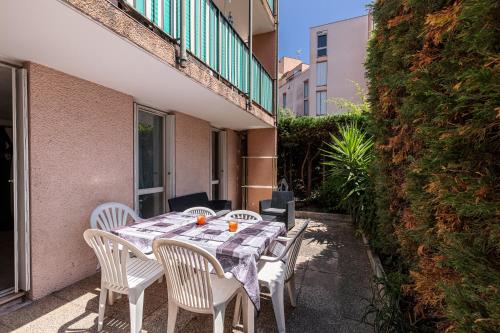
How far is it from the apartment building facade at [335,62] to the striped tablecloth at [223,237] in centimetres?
1627

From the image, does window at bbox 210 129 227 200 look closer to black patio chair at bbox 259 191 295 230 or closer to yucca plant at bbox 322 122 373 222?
black patio chair at bbox 259 191 295 230

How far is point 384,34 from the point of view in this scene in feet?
9.02

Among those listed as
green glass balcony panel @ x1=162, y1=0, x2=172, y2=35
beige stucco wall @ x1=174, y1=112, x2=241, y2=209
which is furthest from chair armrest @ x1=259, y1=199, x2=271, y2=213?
green glass balcony panel @ x1=162, y1=0, x2=172, y2=35

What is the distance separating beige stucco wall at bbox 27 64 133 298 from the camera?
109 inches

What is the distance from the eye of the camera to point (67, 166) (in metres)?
3.06

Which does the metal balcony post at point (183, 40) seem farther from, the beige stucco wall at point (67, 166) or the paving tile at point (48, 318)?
the paving tile at point (48, 318)

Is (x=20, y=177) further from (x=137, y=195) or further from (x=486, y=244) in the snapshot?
(x=486, y=244)

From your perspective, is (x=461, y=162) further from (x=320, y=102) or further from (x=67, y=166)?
(x=320, y=102)

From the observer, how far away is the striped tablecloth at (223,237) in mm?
2049

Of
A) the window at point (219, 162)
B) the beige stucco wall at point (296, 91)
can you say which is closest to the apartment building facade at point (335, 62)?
the beige stucco wall at point (296, 91)

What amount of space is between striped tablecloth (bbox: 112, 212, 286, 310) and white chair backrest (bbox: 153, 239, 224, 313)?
221 mm

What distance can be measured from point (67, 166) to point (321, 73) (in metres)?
21.5

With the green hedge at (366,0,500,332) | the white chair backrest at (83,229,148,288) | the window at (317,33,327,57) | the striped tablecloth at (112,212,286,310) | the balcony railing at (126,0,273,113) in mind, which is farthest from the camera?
the window at (317,33,327,57)

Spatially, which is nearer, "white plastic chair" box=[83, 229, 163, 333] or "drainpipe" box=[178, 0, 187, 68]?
"white plastic chair" box=[83, 229, 163, 333]
